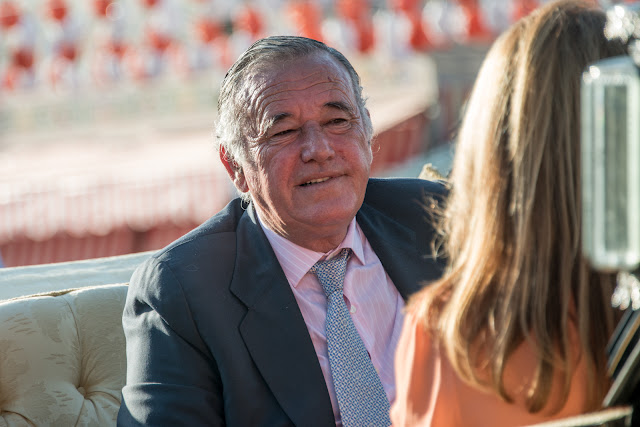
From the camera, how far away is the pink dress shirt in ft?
6.72

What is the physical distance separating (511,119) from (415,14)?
10512 millimetres

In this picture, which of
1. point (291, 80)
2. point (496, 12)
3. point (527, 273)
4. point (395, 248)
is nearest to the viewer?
point (527, 273)

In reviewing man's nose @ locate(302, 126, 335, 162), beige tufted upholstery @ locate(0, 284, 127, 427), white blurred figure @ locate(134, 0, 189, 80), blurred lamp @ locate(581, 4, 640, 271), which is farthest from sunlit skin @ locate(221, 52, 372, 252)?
white blurred figure @ locate(134, 0, 189, 80)

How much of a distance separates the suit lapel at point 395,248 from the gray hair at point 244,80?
0.26 m

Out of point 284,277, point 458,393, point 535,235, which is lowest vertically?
point 284,277

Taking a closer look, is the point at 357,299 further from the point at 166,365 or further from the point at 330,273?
the point at 166,365

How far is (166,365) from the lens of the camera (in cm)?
184

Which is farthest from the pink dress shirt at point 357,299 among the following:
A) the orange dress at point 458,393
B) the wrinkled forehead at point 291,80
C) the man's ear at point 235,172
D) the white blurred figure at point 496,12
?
the white blurred figure at point 496,12

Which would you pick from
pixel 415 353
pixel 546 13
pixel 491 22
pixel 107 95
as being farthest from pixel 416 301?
pixel 107 95

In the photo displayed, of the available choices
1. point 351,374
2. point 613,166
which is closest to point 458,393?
point 613,166

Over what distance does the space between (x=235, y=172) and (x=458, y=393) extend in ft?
4.26

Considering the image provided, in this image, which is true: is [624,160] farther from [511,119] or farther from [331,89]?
[331,89]

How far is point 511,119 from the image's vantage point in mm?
1155

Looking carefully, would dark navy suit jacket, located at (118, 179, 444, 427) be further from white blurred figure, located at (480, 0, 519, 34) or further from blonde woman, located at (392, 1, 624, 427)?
white blurred figure, located at (480, 0, 519, 34)
